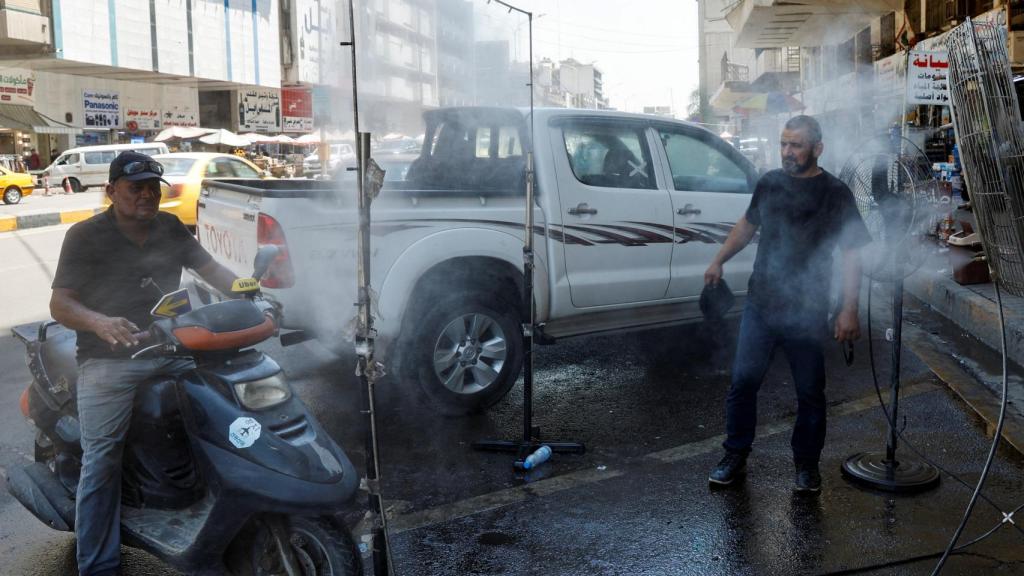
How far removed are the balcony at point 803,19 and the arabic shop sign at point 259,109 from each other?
26.5 m

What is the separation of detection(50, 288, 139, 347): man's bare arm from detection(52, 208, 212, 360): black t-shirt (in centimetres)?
5

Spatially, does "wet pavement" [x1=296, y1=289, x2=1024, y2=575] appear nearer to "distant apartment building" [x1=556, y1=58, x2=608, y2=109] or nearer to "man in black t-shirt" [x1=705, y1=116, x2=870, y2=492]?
"man in black t-shirt" [x1=705, y1=116, x2=870, y2=492]

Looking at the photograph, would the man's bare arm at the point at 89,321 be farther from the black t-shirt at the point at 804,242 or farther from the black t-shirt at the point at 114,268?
the black t-shirt at the point at 804,242

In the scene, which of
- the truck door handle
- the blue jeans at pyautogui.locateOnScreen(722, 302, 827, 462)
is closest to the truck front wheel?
the truck door handle

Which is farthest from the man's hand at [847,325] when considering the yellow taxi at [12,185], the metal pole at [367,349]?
the yellow taxi at [12,185]

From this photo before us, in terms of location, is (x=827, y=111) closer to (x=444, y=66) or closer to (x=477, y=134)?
(x=477, y=134)

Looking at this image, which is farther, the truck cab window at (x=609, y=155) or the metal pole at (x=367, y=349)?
the truck cab window at (x=609, y=155)

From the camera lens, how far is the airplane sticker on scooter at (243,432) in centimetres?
289

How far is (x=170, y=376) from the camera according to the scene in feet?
10.3

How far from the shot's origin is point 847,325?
407 centimetres

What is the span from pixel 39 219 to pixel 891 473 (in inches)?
783

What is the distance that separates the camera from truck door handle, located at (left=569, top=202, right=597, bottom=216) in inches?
227

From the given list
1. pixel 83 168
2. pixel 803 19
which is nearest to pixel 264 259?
pixel 803 19

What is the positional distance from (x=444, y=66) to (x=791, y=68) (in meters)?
37.4
